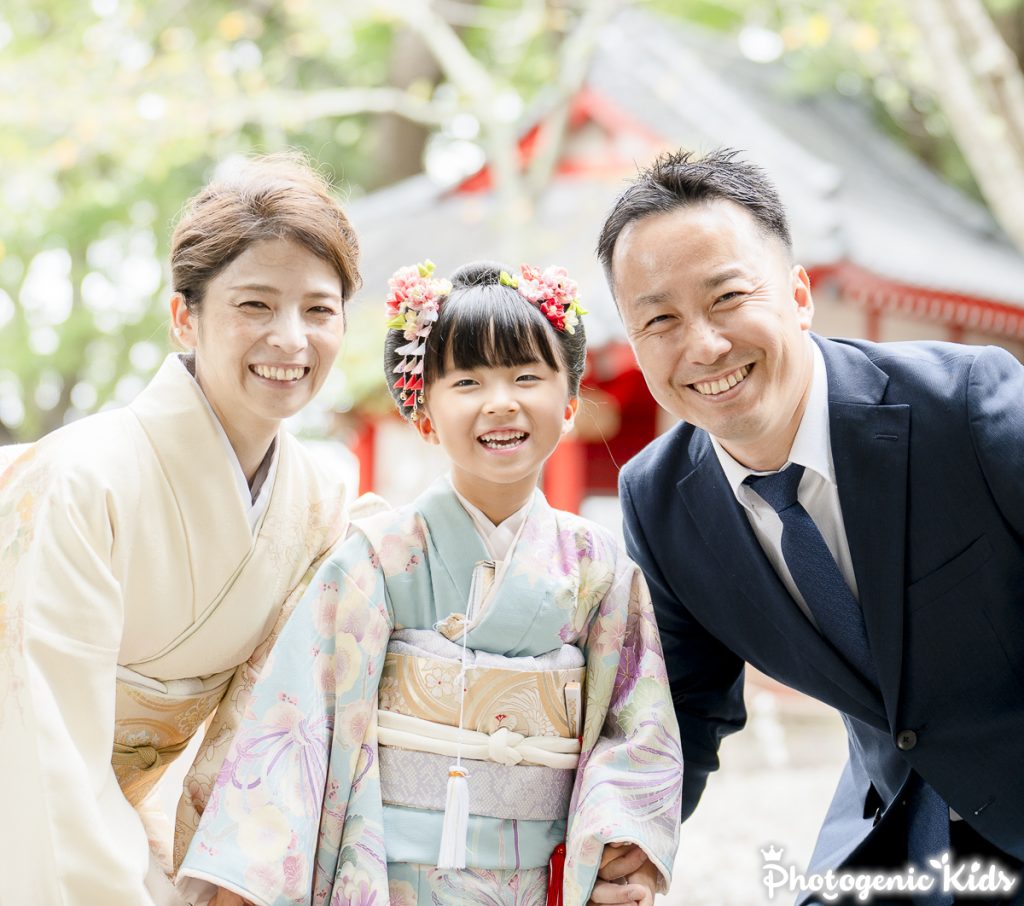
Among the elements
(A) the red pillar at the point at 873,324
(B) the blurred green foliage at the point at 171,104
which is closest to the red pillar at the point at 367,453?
(B) the blurred green foliage at the point at 171,104

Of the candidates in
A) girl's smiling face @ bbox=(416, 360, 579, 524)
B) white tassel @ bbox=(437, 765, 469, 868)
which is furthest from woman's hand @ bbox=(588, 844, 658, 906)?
girl's smiling face @ bbox=(416, 360, 579, 524)

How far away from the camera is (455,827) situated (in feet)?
6.73

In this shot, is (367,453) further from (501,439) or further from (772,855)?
(501,439)

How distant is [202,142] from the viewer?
26.0 feet

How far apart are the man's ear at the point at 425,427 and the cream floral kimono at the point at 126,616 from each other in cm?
30

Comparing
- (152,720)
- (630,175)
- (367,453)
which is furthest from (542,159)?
(152,720)

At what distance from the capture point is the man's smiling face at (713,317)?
7.21ft

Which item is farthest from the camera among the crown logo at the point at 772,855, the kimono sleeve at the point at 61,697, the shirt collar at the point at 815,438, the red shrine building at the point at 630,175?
the red shrine building at the point at 630,175

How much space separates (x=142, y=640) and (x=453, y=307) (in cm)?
87

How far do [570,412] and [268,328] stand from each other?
0.62 meters

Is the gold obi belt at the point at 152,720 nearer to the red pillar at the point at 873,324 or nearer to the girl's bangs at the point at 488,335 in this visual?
the girl's bangs at the point at 488,335

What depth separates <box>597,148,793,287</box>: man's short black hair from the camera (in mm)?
2246

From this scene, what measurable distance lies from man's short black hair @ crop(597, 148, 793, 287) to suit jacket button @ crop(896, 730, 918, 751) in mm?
983

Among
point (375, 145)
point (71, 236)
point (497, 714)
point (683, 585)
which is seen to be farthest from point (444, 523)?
point (375, 145)
